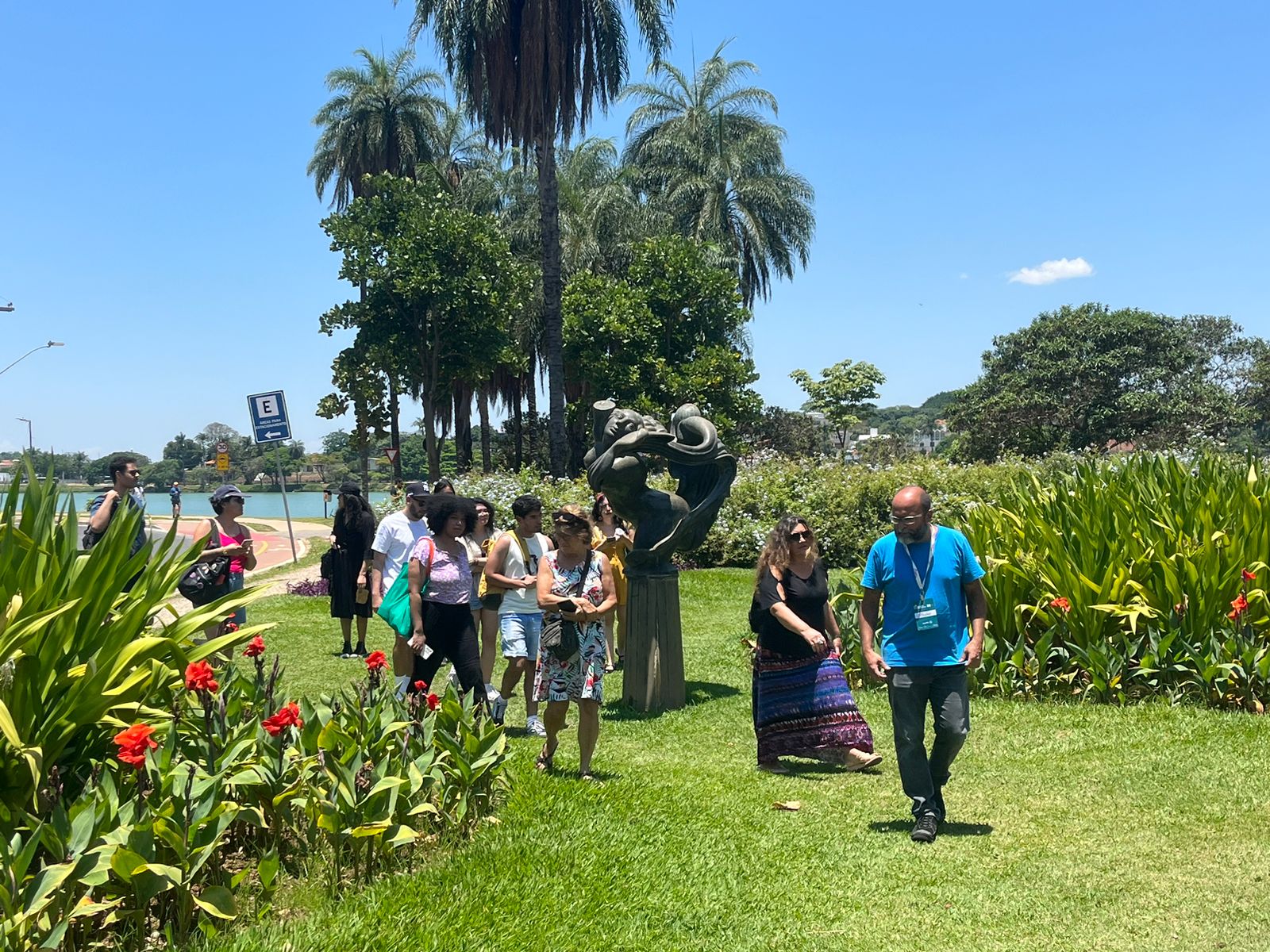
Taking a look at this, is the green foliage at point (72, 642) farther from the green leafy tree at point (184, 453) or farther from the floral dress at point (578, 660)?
the green leafy tree at point (184, 453)

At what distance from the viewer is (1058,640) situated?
25.6 ft

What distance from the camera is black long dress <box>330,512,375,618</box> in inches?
408

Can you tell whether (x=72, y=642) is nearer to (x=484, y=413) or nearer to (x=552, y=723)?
(x=552, y=723)

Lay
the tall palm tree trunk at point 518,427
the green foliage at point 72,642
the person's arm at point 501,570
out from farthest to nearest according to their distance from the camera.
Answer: the tall palm tree trunk at point 518,427, the person's arm at point 501,570, the green foliage at point 72,642

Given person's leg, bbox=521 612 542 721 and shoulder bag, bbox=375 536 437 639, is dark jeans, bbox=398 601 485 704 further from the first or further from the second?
person's leg, bbox=521 612 542 721

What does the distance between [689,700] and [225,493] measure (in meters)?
3.83

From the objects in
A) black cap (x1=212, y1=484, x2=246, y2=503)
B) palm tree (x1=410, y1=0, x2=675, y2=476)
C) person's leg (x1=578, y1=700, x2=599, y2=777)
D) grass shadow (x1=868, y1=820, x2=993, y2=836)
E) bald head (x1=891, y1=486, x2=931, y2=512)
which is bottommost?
grass shadow (x1=868, y1=820, x2=993, y2=836)

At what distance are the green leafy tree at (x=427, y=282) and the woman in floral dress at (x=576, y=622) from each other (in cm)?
2159

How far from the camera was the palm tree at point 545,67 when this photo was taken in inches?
890

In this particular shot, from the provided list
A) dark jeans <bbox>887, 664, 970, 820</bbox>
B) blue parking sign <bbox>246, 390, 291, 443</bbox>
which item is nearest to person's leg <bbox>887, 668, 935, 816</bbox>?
dark jeans <bbox>887, 664, 970, 820</bbox>

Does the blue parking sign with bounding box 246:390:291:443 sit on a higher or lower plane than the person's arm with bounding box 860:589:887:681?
higher

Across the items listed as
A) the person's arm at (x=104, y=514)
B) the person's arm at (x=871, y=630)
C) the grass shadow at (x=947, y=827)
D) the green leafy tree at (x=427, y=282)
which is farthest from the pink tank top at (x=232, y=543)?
the green leafy tree at (x=427, y=282)

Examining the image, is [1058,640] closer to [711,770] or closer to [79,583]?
[711,770]

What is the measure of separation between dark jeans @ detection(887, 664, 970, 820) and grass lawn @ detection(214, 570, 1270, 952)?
243 millimetres
